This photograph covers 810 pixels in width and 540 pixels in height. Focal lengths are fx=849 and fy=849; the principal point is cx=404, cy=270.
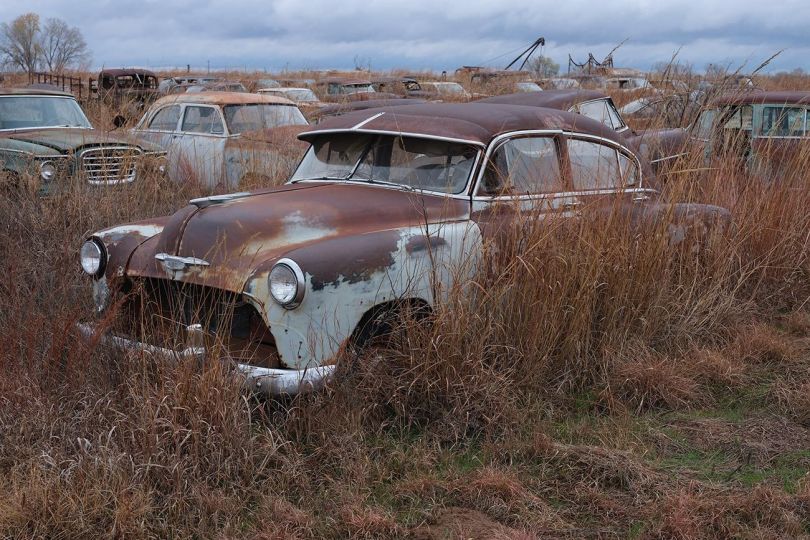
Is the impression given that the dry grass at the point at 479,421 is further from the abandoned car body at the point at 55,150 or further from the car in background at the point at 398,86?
the car in background at the point at 398,86

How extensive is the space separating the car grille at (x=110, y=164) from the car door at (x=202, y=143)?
2.73ft

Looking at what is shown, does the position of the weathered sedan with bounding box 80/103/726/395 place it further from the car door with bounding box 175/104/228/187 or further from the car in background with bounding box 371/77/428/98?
the car in background with bounding box 371/77/428/98

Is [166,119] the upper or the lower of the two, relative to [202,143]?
upper

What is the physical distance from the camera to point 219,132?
996cm

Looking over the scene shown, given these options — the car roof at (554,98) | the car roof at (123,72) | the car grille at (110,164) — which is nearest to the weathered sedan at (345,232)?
the car grille at (110,164)

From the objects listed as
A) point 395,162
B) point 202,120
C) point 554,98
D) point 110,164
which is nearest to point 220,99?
point 202,120

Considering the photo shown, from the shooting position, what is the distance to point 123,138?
340 inches

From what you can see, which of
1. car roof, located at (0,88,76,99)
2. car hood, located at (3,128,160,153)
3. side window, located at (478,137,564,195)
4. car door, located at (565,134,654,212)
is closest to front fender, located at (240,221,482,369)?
side window, located at (478,137,564,195)

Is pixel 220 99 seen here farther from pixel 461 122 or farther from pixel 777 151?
pixel 777 151

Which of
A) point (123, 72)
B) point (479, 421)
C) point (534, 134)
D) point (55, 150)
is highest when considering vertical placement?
point (123, 72)

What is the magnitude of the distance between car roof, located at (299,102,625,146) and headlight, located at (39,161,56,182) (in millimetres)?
3262

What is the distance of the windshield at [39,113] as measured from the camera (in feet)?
31.2

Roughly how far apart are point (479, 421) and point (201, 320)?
1.50m

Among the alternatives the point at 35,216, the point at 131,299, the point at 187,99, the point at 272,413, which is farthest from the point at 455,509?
the point at 187,99
